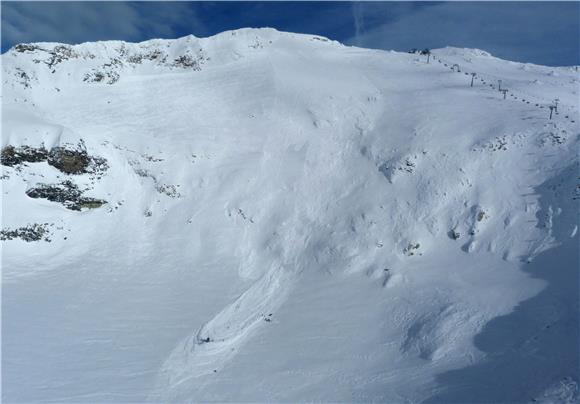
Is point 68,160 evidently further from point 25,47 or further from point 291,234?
point 25,47

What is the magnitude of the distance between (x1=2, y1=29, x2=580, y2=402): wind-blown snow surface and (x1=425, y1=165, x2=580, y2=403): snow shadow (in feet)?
0.21

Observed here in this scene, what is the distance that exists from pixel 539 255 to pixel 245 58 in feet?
92.7

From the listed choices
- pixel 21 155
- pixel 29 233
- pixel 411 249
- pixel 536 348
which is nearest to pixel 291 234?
pixel 411 249

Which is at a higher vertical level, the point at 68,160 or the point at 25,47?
the point at 25,47

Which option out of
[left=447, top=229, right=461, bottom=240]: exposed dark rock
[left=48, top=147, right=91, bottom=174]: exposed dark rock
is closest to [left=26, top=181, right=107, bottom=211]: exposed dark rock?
[left=48, top=147, right=91, bottom=174]: exposed dark rock

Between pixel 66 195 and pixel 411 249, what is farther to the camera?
pixel 66 195

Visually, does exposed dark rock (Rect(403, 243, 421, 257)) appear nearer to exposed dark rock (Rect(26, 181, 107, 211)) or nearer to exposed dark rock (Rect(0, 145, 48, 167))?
exposed dark rock (Rect(26, 181, 107, 211))

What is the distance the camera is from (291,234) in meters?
24.7

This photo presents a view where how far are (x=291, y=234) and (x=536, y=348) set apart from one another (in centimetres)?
1292

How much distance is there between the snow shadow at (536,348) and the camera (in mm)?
13414

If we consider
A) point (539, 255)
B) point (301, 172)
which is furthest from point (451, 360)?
point (301, 172)

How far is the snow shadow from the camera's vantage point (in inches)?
528

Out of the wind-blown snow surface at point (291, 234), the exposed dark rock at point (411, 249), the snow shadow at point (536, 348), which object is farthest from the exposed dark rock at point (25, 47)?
the snow shadow at point (536, 348)

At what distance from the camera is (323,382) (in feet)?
51.1
